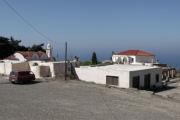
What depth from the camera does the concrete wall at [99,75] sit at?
24.2 m

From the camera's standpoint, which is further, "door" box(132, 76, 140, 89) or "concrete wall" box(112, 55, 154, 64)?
"concrete wall" box(112, 55, 154, 64)

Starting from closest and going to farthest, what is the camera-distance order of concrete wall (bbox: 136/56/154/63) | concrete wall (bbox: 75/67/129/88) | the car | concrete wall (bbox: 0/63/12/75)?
the car
concrete wall (bbox: 75/67/129/88)
concrete wall (bbox: 0/63/12/75)
concrete wall (bbox: 136/56/154/63)

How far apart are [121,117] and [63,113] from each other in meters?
3.59

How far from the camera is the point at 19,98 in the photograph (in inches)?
639

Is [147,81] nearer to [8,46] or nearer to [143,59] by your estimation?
[143,59]

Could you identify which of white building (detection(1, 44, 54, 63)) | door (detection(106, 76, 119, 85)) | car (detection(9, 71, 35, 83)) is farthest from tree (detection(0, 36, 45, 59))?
door (detection(106, 76, 119, 85))

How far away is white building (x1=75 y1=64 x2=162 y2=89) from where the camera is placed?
79.7ft

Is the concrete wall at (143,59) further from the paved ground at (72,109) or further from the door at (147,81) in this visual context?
the paved ground at (72,109)

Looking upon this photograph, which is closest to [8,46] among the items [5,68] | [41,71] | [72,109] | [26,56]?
[26,56]

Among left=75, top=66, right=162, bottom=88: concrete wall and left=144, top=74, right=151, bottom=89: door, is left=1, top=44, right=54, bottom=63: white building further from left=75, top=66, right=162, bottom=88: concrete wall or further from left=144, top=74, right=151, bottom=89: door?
left=144, top=74, right=151, bottom=89: door

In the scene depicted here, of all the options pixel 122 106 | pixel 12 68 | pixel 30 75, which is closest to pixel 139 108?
pixel 122 106

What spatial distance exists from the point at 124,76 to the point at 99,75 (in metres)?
4.03

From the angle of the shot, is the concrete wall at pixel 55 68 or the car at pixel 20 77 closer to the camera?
the car at pixel 20 77

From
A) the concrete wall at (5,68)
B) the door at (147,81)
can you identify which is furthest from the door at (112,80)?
the concrete wall at (5,68)
